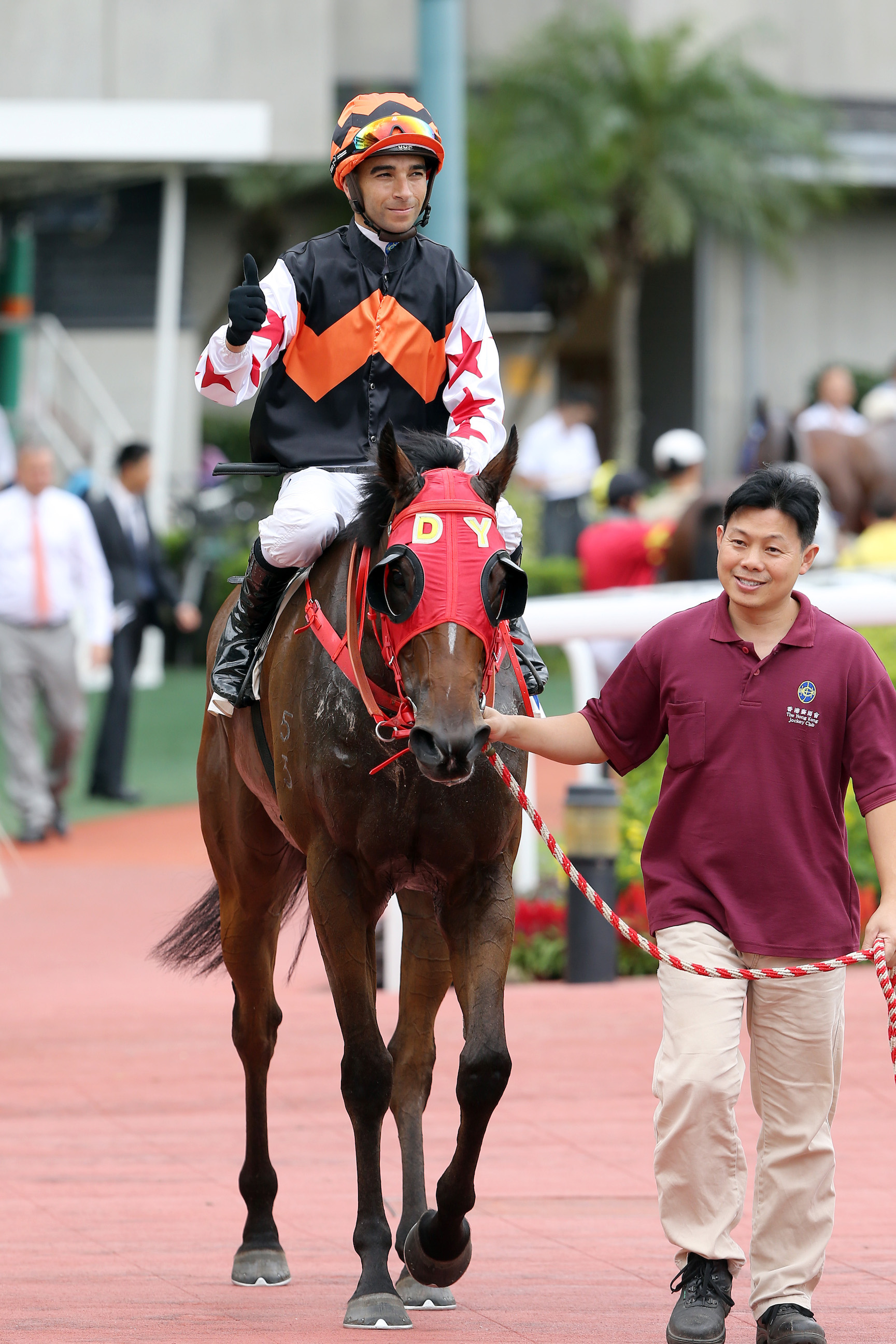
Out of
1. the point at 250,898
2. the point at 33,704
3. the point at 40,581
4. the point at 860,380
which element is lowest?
the point at 250,898

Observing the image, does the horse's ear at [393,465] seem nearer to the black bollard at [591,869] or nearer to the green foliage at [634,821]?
the black bollard at [591,869]

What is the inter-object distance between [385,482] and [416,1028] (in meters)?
1.57

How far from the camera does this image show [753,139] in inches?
939

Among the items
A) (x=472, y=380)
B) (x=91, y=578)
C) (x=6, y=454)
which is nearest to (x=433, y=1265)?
(x=472, y=380)

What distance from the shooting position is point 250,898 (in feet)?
17.4

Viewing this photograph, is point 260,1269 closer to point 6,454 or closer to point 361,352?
point 361,352

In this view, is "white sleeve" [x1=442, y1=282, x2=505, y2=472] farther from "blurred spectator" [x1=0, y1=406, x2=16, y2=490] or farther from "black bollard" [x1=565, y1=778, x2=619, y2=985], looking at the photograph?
"blurred spectator" [x1=0, y1=406, x2=16, y2=490]

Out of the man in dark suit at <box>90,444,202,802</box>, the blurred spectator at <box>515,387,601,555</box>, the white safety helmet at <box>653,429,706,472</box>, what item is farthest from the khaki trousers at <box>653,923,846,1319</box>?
the blurred spectator at <box>515,387,601,555</box>

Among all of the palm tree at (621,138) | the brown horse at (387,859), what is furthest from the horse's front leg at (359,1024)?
the palm tree at (621,138)

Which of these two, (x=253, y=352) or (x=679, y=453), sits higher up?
(x=679, y=453)

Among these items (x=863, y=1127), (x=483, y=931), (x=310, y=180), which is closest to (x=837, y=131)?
(x=310, y=180)

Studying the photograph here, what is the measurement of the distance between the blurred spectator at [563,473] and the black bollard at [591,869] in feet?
39.7

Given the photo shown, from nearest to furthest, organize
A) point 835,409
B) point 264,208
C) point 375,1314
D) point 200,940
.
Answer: point 375,1314 < point 200,940 < point 835,409 < point 264,208

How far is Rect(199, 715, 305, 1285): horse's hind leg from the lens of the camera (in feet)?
17.2
